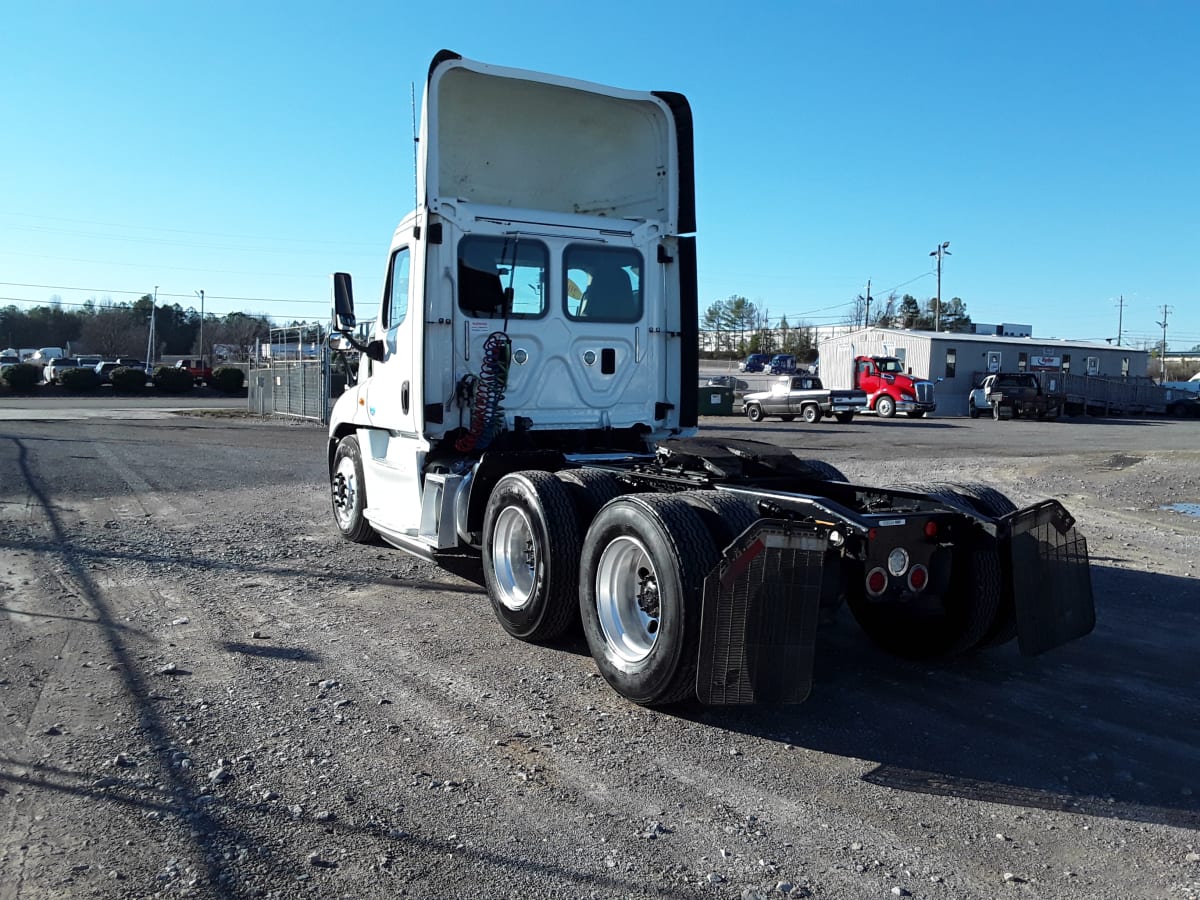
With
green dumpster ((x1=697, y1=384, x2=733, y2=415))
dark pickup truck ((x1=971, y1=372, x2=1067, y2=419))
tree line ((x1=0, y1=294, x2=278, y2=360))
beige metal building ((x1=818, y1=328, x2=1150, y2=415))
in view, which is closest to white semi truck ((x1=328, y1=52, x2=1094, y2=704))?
green dumpster ((x1=697, y1=384, x2=733, y2=415))

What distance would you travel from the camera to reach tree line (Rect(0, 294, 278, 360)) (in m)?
105

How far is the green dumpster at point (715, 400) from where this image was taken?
36.5 m

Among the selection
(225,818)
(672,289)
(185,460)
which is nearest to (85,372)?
(185,460)

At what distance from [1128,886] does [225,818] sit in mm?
3259

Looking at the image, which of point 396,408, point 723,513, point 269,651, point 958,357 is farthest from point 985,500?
point 958,357

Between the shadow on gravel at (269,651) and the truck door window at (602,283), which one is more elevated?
the truck door window at (602,283)

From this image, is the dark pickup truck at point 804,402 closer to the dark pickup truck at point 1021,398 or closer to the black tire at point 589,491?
the dark pickup truck at point 1021,398

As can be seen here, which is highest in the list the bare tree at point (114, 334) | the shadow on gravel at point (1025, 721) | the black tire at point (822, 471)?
the bare tree at point (114, 334)

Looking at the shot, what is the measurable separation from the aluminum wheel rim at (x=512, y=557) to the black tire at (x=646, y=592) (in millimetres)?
854

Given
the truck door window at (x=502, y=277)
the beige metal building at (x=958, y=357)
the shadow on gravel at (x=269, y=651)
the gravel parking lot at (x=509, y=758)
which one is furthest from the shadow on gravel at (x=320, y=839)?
the beige metal building at (x=958, y=357)

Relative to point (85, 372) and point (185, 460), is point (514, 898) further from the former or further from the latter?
point (85, 372)

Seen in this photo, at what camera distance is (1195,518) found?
11719mm

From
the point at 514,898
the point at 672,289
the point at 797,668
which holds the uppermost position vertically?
the point at 672,289

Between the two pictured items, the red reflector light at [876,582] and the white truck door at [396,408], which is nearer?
the red reflector light at [876,582]
